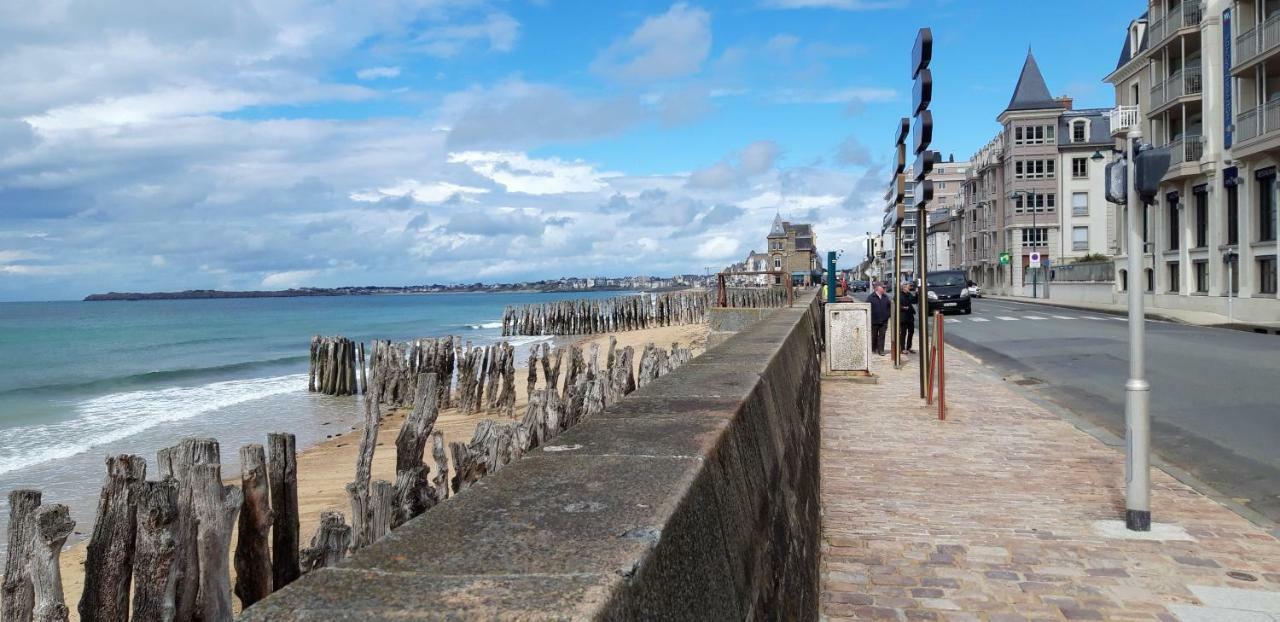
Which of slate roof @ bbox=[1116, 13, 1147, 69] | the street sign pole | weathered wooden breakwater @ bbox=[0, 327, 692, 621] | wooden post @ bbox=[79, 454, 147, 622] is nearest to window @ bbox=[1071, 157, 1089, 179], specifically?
slate roof @ bbox=[1116, 13, 1147, 69]

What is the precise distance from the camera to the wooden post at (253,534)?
10.2 feet

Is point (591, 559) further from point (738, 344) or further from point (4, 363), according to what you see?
point (4, 363)

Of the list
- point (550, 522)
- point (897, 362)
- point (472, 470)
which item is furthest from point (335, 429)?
point (550, 522)

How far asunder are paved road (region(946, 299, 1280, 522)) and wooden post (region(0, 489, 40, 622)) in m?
6.73

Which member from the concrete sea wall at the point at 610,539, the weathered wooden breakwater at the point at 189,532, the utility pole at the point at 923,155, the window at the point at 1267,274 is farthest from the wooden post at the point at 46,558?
the window at the point at 1267,274

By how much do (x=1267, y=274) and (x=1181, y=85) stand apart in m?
8.88

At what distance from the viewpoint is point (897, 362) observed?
53.4 feet

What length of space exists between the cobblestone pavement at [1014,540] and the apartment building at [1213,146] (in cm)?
2251

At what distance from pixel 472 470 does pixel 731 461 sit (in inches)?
72.3

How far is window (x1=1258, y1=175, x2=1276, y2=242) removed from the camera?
28562 mm

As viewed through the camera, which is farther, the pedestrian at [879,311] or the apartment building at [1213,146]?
the apartment building at [1213,146]

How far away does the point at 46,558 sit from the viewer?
2832 mm

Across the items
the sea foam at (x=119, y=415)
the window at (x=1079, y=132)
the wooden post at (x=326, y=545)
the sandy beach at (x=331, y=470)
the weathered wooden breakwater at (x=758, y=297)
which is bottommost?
the sea foam at (x=119, y=415)

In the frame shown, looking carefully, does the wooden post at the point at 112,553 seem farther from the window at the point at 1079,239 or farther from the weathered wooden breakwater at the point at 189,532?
the window at the point at 1079,239
